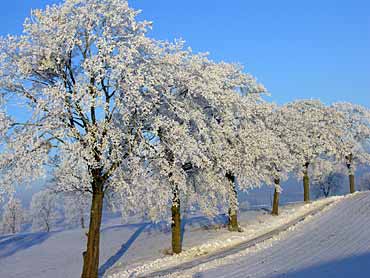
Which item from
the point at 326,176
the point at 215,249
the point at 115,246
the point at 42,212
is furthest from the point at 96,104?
the point at 42,212

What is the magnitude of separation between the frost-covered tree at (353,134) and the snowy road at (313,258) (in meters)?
30.4

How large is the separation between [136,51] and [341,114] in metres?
41.6

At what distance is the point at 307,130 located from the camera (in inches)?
1871

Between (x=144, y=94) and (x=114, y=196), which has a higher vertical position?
(x=144, y=94)

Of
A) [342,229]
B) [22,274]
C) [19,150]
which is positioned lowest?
[22,274]

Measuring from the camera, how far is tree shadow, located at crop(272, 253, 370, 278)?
405 inches

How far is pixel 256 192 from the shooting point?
161750mm

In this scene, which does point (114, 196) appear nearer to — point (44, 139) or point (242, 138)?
point (44, 139)

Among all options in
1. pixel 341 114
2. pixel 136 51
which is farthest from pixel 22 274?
pixel 341 114

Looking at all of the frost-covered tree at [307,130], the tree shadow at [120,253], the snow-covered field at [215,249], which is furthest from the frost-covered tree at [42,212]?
the frost-covered tree at [307,130]

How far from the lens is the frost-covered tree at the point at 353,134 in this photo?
171 ft

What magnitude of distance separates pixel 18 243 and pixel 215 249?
2355 centimetres

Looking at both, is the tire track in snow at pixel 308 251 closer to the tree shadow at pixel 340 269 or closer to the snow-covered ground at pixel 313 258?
the snow-covered ground at pixel 313 258

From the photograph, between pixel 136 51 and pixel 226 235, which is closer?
pixel 136 51
